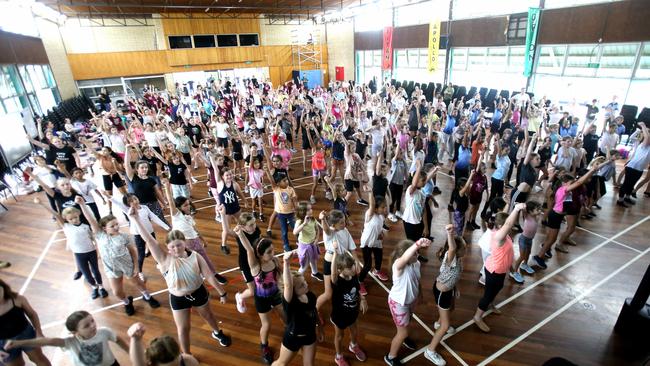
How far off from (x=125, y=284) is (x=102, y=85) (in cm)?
2160

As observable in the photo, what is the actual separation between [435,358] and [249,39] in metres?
25.7

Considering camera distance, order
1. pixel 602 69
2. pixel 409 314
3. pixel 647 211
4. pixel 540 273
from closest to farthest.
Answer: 1. pixel 409 314
2. pixel 540 273
3. pixel 647 211
4. pixel 602 69

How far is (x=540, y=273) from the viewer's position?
4.87 metres

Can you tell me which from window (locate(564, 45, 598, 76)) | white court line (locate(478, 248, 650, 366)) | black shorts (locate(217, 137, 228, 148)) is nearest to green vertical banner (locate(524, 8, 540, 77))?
window (locate(564, 45, 598, 76))

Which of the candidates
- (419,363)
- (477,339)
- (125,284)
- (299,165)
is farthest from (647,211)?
(125,284)

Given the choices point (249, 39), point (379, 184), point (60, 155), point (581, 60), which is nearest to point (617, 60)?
point (581, 60)

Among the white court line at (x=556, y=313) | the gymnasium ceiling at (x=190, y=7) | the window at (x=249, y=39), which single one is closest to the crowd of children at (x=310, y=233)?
the white court line at (x=556, y=313)

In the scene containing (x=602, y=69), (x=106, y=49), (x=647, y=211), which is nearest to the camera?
(x=647, y=211)

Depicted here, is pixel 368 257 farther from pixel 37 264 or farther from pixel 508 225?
pixel 37 264

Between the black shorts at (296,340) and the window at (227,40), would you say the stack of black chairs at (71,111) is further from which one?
the black shorts at (296,340)

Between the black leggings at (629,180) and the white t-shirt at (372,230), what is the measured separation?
5863 mm

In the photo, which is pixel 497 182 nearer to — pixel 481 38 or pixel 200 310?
pixel 200 310

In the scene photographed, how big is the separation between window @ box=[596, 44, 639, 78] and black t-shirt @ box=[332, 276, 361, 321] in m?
12.4

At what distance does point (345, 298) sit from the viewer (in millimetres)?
2988
